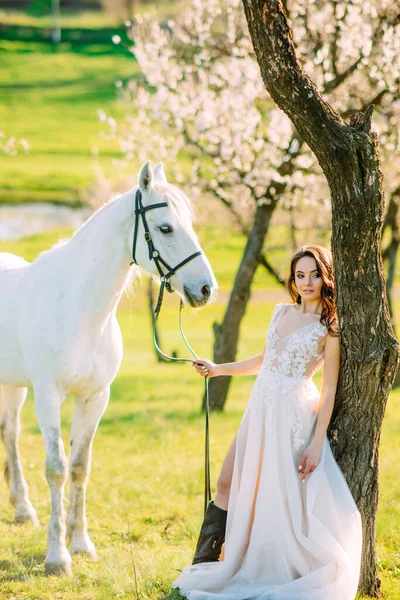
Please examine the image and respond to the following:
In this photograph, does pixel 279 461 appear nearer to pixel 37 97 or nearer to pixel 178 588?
pixel 178 588

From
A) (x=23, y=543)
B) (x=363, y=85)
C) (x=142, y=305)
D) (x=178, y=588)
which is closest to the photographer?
(x=178, y=588)

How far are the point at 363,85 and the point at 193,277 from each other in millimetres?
8454

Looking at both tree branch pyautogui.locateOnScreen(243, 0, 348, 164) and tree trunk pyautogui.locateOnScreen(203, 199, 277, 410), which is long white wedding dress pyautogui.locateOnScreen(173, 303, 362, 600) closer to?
tree branch pyautogui.locateOnScreen(243, 0, 348, 164)

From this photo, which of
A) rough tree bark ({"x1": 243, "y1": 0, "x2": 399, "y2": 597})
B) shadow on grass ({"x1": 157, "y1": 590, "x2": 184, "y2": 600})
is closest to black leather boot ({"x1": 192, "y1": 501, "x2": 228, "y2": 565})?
shadow on grass ({"x1": 157, "y1": 590, "x2": 184, "y2": 600})

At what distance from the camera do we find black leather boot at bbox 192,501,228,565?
4.32 metres

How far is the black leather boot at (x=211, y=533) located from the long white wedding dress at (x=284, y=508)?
98 mm

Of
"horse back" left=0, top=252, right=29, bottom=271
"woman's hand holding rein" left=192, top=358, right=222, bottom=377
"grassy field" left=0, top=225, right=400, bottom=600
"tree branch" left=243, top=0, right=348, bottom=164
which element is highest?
"tree branch" left=243, top=0, right=348, bottom=164

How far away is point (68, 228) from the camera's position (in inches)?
1596

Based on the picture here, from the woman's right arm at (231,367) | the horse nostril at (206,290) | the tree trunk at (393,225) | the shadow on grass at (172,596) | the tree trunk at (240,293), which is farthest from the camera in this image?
the tree trunk at (393,225)

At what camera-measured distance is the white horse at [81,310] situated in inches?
181

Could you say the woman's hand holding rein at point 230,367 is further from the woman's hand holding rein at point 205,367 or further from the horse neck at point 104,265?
the horse neck at point 104,265

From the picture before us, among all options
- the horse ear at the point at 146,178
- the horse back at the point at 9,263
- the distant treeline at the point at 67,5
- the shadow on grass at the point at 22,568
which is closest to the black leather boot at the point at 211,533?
the shadow on grass at the point at 22,568

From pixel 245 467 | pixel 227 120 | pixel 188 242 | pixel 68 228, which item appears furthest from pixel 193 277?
pixel 68 228

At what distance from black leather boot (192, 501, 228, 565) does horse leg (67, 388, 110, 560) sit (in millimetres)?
1163
